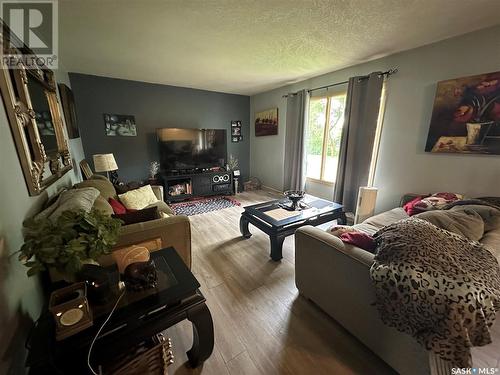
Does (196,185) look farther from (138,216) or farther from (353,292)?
(353,292)

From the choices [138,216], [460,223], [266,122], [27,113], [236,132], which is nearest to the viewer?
[27,113]

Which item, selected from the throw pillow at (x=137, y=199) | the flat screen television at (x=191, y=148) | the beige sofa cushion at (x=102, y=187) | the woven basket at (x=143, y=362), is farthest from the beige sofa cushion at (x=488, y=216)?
the flat screen television at (x=191, y=148)

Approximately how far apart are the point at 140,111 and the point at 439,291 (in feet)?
14.9

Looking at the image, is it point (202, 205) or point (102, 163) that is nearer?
point (102, 163)

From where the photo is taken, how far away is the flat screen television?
3914 mm

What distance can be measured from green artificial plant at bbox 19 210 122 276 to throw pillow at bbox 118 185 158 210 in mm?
1521

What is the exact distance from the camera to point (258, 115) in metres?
4.78

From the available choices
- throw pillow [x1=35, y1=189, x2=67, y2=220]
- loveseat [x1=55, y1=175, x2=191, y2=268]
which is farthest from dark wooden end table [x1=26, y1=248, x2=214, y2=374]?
throw pillow [x1=35, y1=189, x2=67, y2=220]

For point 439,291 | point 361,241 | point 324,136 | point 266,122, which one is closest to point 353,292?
point 361,241

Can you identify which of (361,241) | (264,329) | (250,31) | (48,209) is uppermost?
(250,31)

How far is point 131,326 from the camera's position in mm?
857

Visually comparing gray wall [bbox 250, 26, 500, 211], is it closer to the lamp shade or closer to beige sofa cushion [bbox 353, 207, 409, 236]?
beige sofa cushion [bbox 353, 207, 409, 236]

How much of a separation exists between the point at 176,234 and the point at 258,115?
3884mm

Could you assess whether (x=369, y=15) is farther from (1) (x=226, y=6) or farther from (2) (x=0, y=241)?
(2) (x=0, y=241)
